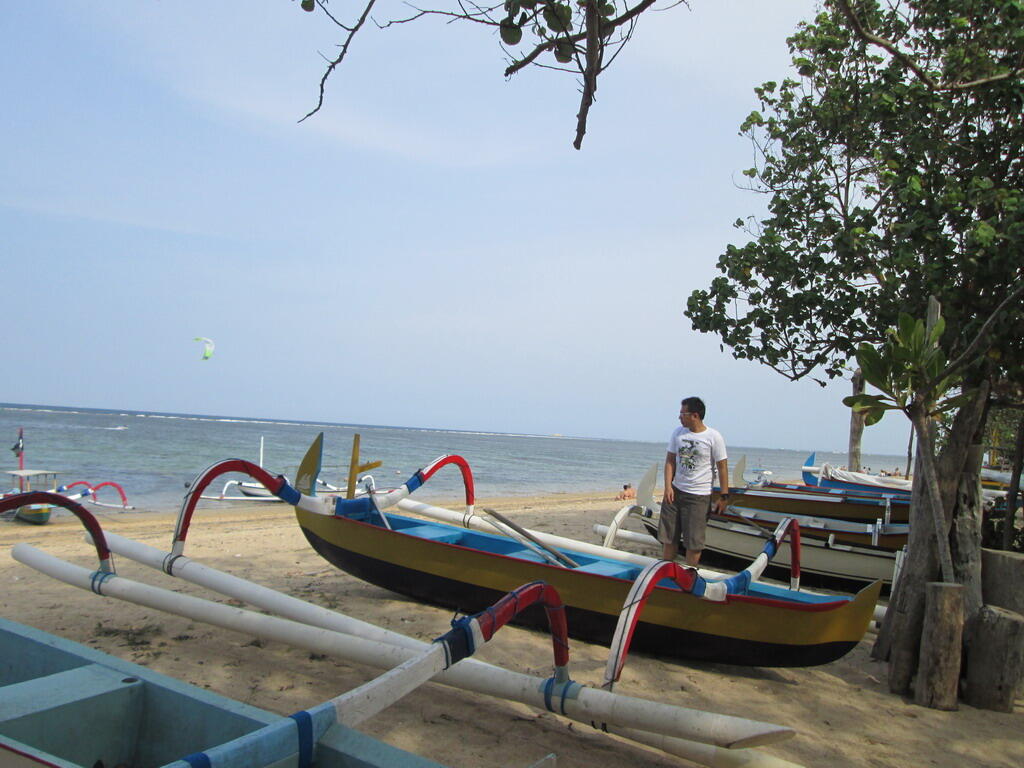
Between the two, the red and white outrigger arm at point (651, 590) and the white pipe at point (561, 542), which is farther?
the white pipe at point (561, 542)

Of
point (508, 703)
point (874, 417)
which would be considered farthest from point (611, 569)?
point (874, 417)

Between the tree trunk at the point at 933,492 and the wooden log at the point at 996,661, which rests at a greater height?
the tree trunk at the point at 933,492

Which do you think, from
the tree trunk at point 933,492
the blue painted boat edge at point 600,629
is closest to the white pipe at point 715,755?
the blue painted boat edge at point 600,629

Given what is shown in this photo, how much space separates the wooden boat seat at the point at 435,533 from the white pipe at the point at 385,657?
212cm

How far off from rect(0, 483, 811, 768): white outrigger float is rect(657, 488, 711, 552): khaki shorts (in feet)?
9.91

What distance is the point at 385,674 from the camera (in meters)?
2.36

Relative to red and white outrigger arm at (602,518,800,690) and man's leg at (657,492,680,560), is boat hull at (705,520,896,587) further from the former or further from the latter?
red and white outrigger arm at (602,518,800,690)

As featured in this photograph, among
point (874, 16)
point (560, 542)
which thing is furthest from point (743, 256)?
point (560, 542)

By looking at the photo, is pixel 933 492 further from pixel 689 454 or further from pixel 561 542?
pixel 561 542

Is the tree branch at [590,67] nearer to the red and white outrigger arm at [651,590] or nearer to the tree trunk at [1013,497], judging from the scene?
the red and white outrigger arm at [651,590]

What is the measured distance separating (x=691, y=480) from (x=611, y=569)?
4.02 feet

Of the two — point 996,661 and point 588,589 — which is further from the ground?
point 588,589

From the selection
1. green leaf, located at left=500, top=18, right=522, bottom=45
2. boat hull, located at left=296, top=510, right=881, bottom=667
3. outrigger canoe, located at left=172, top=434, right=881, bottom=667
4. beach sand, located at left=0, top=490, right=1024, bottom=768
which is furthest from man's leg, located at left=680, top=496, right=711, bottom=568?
green leaf, located at left=500, top=18, right=522, bottom=45

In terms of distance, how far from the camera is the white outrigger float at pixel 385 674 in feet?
7.30
